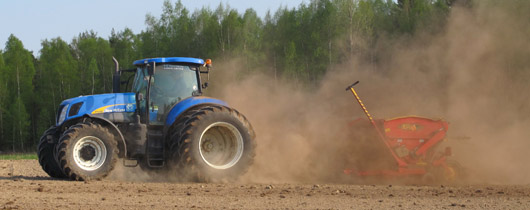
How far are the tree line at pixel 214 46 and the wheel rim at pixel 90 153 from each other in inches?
688

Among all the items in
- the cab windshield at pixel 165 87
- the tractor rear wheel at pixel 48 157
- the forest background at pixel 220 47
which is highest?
the forest background at pixel 220 47

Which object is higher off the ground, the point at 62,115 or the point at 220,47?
the point at 220,47

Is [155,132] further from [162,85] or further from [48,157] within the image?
[48,157]

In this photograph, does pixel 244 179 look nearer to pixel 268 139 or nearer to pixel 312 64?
pixel 268 139

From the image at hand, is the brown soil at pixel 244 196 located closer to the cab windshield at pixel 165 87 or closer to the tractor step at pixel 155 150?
the tractor step at pixel 155 150

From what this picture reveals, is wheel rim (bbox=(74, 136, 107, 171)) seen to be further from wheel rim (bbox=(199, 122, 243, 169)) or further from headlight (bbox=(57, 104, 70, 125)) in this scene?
wheel rim (bbox=(199, 122, 243, 169))

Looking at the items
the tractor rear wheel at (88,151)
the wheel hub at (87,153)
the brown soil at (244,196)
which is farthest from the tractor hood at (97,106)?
the brown soil at (244,196)

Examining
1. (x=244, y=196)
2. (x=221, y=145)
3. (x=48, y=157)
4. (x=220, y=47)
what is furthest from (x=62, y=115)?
(x=220, y=47)

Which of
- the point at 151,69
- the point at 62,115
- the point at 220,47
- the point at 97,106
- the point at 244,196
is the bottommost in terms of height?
the point at 244,196

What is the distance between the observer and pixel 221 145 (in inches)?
479

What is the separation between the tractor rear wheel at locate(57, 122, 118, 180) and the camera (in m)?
10.8

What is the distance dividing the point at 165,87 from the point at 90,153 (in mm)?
1929

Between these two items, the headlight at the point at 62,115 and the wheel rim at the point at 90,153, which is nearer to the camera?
the wheel rim at the point at 90,153

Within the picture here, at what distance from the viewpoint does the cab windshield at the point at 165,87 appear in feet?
39.1
